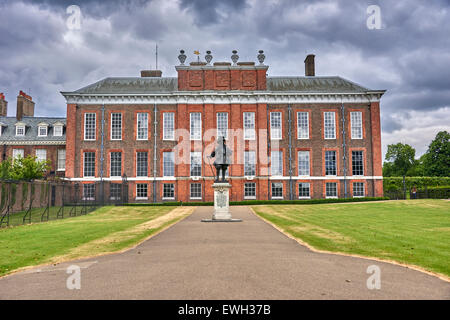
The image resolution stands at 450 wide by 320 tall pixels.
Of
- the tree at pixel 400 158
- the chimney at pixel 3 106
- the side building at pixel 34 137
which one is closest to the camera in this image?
the side building at pixel 34 137

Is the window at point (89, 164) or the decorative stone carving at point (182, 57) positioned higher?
the decorative stone carving at point (182, 57)

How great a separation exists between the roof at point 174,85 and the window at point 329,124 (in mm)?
2598

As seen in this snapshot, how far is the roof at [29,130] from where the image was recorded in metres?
42.7

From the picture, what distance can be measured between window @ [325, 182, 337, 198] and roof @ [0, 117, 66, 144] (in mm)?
30330

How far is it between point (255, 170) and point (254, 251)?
96.3 ft

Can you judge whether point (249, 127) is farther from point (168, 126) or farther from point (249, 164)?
point (168, 126)

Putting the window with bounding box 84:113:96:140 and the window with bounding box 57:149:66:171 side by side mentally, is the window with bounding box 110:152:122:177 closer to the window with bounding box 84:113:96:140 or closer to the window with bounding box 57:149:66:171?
the window with bounding box 84:113:96:140

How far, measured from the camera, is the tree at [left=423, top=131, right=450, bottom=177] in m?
65.0

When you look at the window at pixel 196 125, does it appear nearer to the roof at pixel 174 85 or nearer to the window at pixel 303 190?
the roof at pixel 174 85

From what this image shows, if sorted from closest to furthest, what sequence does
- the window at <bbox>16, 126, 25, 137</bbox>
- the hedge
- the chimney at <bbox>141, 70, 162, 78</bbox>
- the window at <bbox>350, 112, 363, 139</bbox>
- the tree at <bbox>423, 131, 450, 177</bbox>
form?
the window at <bbox>350, 112, 363, 139</bbox> < the window at <bbox>16, 126, 25, 137</bbox> < the chimney at <bbox>141, 70, 162, 78</bbox> < the hedge < the tree at <bbox>423, 131, 450, 177</bbox>

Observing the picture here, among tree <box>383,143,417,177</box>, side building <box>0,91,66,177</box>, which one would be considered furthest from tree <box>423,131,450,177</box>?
side building <box>0,91,66,177</box>

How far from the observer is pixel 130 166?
39.0 m

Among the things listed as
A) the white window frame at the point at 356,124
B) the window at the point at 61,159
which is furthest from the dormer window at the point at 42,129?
the white window frame at the point at 356,124

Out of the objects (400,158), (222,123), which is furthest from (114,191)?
(400,158)
